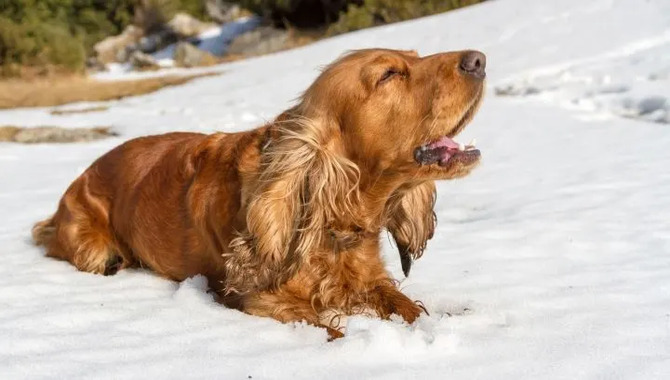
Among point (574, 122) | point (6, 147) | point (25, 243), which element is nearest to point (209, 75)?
point (6, 147)

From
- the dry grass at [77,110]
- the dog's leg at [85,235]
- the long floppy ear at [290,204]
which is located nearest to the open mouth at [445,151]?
the long floppy ear at [290,204]

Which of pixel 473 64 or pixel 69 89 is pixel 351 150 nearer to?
pixel 473 64

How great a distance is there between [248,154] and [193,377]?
111 centimetres

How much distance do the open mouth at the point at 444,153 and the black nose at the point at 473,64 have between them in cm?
26

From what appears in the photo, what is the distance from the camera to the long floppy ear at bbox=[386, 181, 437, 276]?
326cm

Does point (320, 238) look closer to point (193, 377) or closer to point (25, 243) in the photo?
point (193, 377)

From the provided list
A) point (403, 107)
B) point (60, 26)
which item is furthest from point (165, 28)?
point (403, 107)

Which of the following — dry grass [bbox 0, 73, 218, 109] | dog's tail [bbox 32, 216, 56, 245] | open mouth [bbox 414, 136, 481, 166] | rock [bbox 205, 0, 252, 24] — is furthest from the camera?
rock [bbox 205, 0, 252, 24]

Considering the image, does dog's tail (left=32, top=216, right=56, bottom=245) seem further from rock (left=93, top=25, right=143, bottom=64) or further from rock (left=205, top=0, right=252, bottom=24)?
rock (left=205, top=0, right=252, bottom=24)

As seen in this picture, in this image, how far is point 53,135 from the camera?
29.0 feet

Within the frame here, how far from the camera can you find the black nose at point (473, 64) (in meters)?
2.75

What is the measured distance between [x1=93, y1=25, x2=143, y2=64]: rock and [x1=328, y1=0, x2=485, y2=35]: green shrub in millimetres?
11862

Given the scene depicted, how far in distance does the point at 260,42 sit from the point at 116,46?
35.6ft

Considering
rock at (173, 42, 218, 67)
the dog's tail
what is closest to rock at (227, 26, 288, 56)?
rock at (173, 42, 218, 67)
